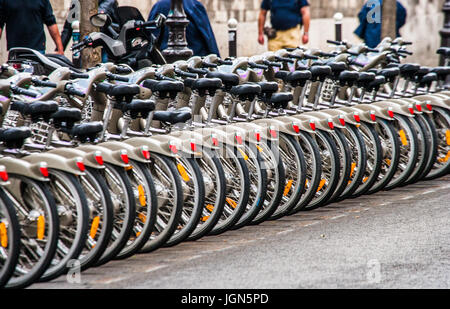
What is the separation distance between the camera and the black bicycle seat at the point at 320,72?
895 centimetres

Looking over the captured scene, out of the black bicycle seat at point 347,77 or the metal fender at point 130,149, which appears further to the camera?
the black bicycle seat at point 347,77

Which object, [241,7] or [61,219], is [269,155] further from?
[241,7]

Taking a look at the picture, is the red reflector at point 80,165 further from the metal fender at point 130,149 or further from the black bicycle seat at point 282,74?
the black bicycle seat at point 282,74

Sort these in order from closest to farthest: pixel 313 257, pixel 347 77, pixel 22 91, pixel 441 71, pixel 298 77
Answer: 1. pixel 22 91
2. pixel 313 257
3. pixel 298 77
4. pixel 347 77
5. pixel 441 71

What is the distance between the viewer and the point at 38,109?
20.6 ft

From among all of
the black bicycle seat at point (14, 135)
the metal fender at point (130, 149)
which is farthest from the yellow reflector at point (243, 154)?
the black bicycle seat at point (14, 135)

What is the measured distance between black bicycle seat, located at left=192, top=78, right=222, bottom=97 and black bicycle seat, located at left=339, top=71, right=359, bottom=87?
157 cm

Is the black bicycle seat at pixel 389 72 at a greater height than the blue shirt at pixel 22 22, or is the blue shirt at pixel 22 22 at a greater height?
the blue shirt at pixel 22 22

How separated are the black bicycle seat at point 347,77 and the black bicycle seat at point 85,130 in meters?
2.98

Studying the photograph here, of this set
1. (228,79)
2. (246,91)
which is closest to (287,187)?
(246,91)

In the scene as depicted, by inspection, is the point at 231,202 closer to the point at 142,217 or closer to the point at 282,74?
the point at 142,217

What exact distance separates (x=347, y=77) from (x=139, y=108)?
2617 millimetres

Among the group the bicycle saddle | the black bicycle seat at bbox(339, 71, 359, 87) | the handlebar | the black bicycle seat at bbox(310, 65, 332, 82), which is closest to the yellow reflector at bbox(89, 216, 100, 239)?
the bicycle saddle
